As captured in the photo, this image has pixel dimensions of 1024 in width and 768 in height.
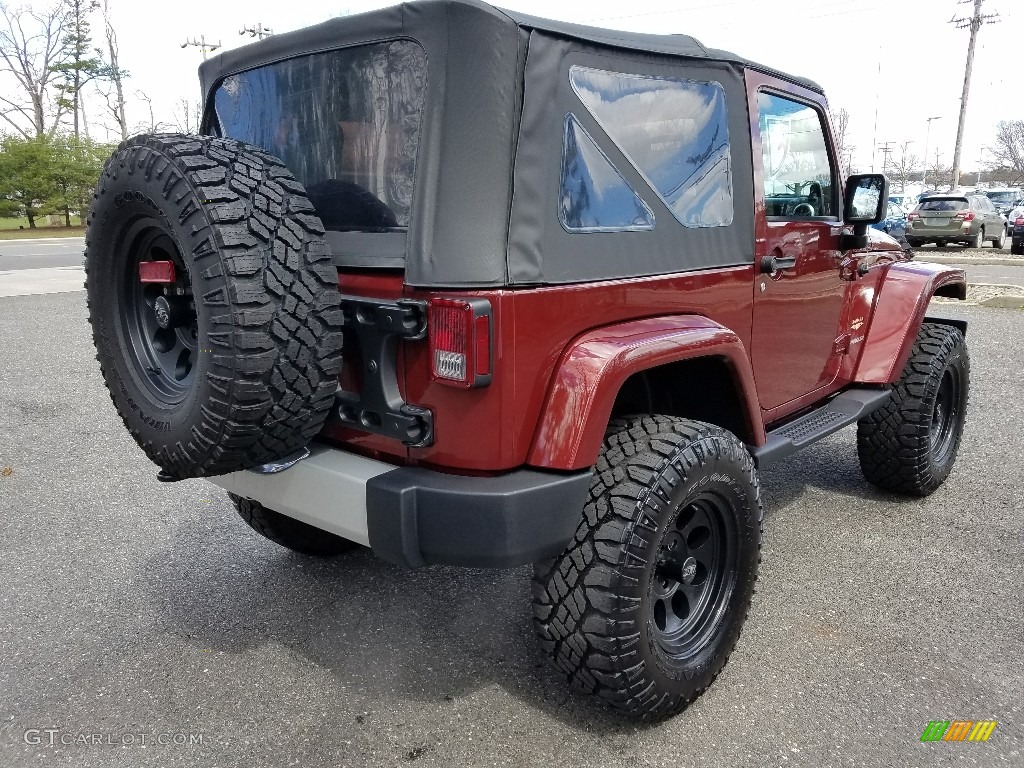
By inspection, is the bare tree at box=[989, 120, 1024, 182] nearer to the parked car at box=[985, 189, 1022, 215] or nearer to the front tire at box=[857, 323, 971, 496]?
the parked car at box=[985, 189, 1022, 215]

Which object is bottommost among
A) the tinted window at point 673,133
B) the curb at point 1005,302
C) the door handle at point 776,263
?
the curb at point 1005,302

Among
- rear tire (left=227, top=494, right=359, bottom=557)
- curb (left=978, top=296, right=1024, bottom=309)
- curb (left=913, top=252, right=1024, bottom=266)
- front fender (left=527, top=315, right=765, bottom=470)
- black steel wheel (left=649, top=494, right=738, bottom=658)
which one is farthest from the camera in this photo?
curb (left=913, top=252, right=1024, bottom=266)

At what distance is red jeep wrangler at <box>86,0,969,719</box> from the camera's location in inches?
80.9

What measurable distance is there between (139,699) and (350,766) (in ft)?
2.70

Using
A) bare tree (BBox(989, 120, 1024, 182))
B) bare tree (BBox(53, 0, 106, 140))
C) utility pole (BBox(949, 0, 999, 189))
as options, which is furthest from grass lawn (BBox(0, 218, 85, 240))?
bare tree (BBox(989, 120, 1024, 182))

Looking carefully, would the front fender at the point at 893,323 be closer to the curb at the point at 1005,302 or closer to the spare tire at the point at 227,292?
the spare tire at the point at 227,292

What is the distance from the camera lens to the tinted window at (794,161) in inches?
122

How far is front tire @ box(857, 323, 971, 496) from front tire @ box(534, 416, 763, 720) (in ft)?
5.80

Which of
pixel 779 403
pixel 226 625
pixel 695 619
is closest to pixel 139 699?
pixel 226 625

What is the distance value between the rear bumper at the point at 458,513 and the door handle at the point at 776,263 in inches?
50.7

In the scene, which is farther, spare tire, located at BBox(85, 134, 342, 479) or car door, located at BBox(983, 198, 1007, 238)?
car door, located at BBox(983, 198, 1007, 238)

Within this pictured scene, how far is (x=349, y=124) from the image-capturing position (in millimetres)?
2379

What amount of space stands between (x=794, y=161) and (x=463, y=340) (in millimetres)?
2091

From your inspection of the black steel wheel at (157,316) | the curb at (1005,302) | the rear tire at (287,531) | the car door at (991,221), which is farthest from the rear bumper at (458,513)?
the car door at (991,221)
